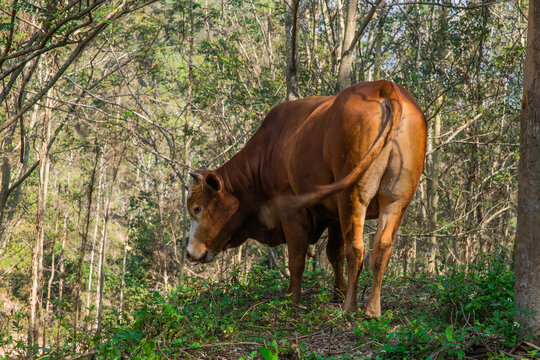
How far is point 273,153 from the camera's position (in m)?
6.61

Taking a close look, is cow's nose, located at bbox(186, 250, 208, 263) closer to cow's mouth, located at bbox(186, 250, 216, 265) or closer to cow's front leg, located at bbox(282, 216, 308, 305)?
cow's mouth, located at bbox(186, 250, 216, 265)

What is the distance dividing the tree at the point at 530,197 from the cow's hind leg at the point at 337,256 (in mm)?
2573

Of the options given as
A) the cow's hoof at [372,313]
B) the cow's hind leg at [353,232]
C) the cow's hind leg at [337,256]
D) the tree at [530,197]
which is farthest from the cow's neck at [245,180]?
the tree at [530,197]

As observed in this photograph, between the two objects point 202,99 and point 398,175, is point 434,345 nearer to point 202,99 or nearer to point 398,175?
point 398,175

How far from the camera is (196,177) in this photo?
6.70 meters

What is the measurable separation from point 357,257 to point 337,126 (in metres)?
1.24

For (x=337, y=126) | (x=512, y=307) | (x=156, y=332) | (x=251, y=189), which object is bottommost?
(x=156, y=332)

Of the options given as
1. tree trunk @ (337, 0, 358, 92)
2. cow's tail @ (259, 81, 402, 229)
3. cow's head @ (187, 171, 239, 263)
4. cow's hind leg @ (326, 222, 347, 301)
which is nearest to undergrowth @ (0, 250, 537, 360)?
cow's hind leg @ (326, 222, 347, 301)

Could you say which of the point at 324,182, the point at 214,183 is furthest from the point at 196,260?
the point at 324,182

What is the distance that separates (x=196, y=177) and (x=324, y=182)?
1.72 meters

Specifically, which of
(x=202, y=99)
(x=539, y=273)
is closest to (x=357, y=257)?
(x=539, y=273)

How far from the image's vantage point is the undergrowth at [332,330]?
4043 millimetres

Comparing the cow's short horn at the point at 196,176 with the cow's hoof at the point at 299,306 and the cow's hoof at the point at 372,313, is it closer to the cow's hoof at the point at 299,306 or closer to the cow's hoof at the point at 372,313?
the cow's hoof at the point at 299,306

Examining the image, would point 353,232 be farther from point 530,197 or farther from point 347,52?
point 347,52
